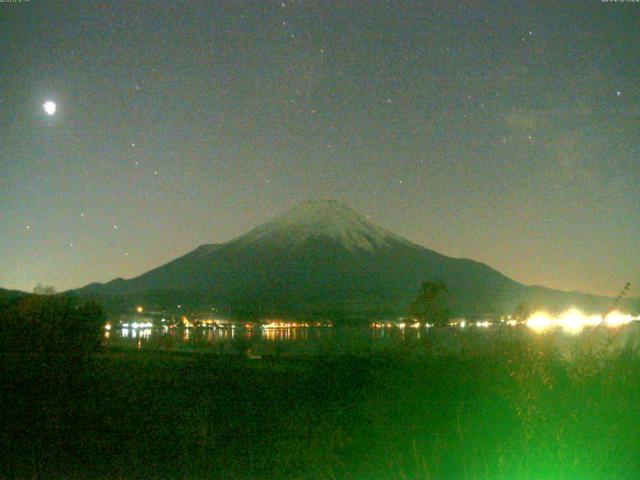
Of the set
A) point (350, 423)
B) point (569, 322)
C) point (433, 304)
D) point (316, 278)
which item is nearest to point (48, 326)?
point (350, 423)

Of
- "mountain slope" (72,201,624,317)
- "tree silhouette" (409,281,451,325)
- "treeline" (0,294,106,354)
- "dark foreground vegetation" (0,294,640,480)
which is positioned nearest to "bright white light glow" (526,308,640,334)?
"dark foreground vegetation" (0,294,640,480)

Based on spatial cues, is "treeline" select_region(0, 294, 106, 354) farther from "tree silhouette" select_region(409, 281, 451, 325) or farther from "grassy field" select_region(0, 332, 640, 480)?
"tree silhouette" select_region(409, 281, 451, 325)

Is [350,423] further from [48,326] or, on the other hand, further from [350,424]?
[48,326]

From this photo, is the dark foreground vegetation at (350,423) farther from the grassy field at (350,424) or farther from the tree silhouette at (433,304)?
the tree silhouette at (433,304)

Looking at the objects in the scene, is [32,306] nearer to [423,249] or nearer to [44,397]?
[44,397]

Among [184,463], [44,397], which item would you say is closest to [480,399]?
[184,463]
